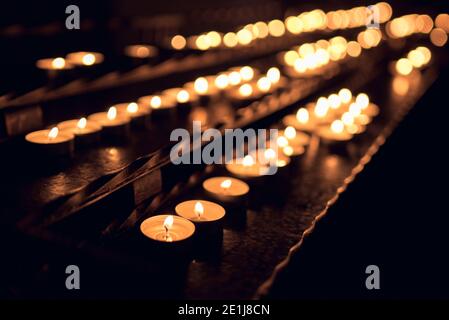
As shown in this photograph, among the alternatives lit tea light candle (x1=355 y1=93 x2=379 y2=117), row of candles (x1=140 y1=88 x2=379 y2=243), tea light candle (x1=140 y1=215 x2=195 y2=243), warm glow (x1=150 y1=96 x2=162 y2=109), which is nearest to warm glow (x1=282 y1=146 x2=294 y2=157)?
row of candles (x1=140 y1=88 x2=379 y2=243)

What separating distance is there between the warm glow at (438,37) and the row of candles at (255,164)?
163 inches

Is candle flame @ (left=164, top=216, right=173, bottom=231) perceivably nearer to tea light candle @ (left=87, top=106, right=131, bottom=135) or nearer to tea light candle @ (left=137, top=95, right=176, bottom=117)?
tea light candle @ (left=87, top=106, right=131, bottom=135)

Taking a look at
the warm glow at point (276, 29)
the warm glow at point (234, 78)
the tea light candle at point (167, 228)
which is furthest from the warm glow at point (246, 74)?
the tea light candle at point (167, 228)

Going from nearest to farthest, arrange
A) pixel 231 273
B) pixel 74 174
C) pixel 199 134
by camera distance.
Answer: pixel 231 273 < pixel 74 174 < pixel 199 134

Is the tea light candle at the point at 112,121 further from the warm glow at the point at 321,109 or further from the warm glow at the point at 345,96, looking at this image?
the warm glow at the point at 345,96

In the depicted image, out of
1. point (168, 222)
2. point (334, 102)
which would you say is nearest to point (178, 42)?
point (334, 102)

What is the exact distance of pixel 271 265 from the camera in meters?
1.61

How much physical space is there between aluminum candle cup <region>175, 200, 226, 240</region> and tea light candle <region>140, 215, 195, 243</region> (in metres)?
0.04

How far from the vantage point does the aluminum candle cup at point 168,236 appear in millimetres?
1435

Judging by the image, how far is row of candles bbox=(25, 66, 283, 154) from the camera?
2.05 meters
